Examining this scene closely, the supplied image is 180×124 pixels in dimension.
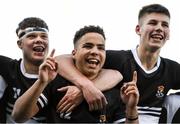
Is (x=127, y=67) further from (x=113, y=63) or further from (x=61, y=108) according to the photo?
(x=61, y=108)

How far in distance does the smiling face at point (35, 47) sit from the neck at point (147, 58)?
830mm

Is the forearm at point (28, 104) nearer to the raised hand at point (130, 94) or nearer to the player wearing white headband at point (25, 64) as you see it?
the player wearing white headband at point (25, 64)

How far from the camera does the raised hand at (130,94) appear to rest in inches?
122

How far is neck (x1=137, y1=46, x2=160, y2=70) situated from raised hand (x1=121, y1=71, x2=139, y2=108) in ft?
2.32

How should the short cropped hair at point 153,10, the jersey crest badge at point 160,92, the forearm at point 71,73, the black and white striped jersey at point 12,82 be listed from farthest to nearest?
the short cropped hair at point 153,10, the jersey crest badge at point 160,92, the black and white striped jersey at point 12,82, the forearm at point 71,73

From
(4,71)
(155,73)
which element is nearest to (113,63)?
(155,73)

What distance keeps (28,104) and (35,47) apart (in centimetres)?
70

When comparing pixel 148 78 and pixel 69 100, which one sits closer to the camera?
pixel 69 100

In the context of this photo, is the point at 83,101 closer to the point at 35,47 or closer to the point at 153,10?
the point at 35,47

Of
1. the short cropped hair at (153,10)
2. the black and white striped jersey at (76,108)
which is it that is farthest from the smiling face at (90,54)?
the short cropped hair at (153,10)

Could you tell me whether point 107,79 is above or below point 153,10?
below

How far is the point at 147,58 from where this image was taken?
12.6 feet

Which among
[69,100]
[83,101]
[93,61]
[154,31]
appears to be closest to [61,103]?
[69,100]

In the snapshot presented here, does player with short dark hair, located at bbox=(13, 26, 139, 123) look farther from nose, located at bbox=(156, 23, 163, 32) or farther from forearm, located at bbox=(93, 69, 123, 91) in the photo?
nose, located at bbox=(156, 23, 163, 32)
